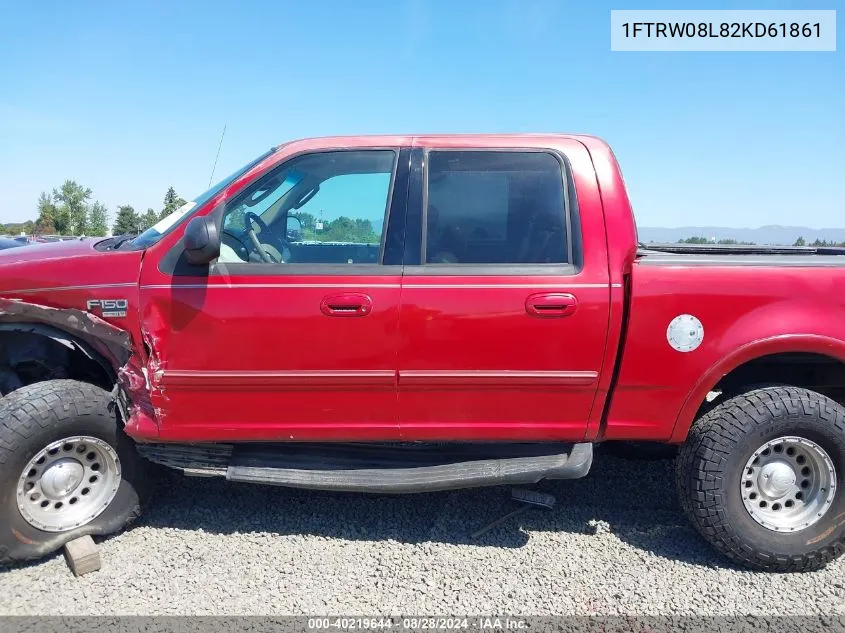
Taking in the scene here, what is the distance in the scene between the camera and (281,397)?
278 centimetres

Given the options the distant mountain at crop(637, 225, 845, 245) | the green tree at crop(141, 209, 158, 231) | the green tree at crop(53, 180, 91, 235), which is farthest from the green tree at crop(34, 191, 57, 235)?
the distant mountain at crop(637, 225, 845, 245)

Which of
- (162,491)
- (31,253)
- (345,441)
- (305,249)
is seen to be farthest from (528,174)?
(162,491)

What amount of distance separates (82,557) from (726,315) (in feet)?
10.9

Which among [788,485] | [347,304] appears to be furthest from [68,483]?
[788,485]

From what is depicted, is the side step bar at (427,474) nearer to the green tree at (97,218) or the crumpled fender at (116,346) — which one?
the crumpled fender at (116,346)

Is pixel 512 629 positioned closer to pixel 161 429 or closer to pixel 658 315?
pixel 658 315

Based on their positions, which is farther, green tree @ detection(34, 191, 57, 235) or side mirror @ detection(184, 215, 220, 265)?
green tree @ detection(34, 191, 57, 235)

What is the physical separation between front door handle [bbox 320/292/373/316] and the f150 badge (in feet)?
3.20

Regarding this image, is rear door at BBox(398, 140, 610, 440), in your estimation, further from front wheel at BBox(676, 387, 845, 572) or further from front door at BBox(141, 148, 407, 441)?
front wheel at BBox(676, 387, 845, 572)

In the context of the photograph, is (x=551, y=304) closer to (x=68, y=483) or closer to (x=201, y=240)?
(x=201, y=240)

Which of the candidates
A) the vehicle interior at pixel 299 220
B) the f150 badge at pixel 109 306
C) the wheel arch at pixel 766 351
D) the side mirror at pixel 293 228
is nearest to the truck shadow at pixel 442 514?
the wheel arch at pixel 766 351

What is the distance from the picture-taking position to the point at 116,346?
2.75m

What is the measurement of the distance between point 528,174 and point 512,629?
2131 millimetres

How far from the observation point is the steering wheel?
2.82 metres
